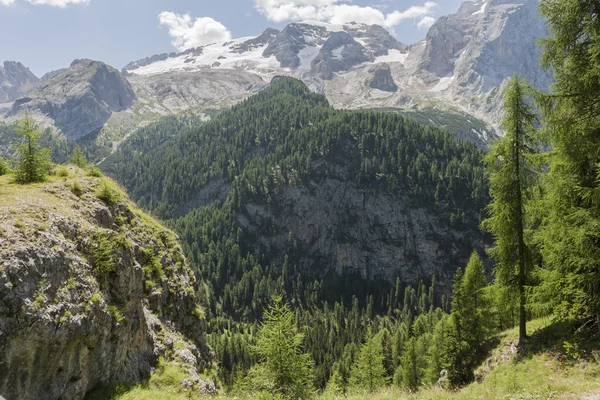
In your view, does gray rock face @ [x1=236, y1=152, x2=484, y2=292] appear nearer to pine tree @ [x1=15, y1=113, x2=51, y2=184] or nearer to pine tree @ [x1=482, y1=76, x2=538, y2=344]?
pine tree @ [x1=482, y1=76, x2=538, y2=344]

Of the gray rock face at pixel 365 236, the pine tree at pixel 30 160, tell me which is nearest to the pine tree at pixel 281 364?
the pine tree at pixel 30 160

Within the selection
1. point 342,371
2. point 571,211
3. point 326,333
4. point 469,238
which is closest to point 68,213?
point 571,211

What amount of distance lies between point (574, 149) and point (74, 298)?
22.0m

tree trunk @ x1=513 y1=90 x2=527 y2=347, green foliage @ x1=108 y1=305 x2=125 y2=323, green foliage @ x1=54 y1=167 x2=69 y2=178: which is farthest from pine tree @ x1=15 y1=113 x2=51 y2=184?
tree trunk @ x1=513 y1=90 x2=527 y2=347

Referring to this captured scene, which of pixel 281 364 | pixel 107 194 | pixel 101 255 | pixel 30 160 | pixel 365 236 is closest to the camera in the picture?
pixel 101 255

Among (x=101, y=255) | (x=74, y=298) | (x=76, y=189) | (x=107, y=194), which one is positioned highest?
(x=76, y=189)

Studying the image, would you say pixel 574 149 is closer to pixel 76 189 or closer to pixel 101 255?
pixel 101 255

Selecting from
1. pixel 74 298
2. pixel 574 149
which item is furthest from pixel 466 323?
pixel 74 298

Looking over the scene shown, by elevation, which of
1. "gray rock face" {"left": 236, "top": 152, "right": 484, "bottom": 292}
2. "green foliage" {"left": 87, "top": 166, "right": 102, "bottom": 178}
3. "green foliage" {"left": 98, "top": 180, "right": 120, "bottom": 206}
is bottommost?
"gray rock face" {"left": 236, "top": 152, "right": 484, "bottom": 292}

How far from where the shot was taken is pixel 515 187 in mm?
20375

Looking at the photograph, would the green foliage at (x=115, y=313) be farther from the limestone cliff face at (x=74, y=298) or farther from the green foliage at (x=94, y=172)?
the green foliage at (x=94, y=172)

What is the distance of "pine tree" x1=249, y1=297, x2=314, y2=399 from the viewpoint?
729 inches

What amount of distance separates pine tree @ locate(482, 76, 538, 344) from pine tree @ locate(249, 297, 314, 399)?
13.4 metres

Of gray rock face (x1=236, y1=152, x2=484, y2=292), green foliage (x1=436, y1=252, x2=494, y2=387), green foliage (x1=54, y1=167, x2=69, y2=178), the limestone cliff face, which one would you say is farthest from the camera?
gray rock face (x1=236, y1=152, x2=484, y2=292)
